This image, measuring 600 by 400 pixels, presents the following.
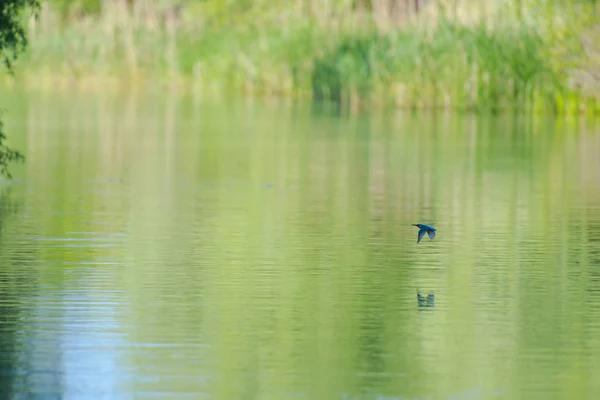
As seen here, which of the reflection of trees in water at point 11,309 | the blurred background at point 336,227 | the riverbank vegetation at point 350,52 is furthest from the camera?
the riverbank vegetation at point 350,52

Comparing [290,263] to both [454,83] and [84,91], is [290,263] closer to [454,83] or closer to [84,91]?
[454,83]

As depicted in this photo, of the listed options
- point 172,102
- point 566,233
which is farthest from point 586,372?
point 172,102

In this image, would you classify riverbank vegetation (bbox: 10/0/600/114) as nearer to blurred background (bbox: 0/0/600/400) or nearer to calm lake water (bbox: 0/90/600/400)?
blurred background (bbox: 0/0/600/400)

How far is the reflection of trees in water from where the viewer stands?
803cm

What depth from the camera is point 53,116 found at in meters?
31.1

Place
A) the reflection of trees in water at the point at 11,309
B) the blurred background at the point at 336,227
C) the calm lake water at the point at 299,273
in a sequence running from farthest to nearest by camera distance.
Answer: the blurred background at the point at 336,227 < the calm lake water at the point at 299,273 < the reflection of trees in water at the point at 11,309

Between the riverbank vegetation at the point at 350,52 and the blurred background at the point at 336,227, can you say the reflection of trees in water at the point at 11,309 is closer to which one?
the blurred background at the point at 336,227

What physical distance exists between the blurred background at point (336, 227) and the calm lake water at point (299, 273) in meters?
0.03

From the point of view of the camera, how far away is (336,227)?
14422 millimetres

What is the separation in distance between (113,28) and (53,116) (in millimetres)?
18356

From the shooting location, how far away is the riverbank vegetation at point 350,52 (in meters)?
32.1

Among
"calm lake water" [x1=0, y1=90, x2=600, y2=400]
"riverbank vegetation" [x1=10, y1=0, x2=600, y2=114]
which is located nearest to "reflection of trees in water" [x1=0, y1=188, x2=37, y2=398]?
"calm lake water" [x1=0, y1=90, x2=600, y2=400]

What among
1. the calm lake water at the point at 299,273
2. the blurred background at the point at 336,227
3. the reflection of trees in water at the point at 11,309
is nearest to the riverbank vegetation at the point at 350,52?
the blurred background at the point at 336,227

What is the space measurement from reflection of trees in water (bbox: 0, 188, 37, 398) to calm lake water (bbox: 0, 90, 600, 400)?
0.7 inches
